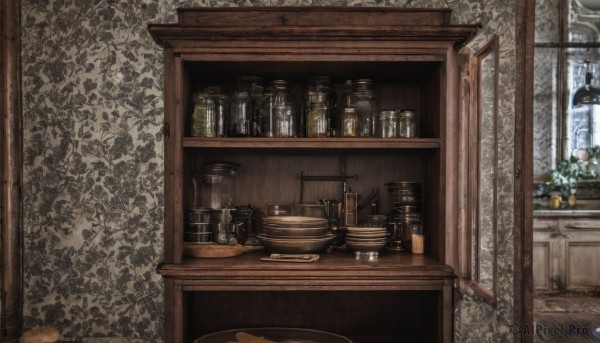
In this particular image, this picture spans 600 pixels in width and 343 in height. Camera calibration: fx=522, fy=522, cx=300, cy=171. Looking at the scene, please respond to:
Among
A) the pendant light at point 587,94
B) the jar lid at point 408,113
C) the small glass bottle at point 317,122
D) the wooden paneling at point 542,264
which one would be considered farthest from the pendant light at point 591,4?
the small glass bottle at point 317,122

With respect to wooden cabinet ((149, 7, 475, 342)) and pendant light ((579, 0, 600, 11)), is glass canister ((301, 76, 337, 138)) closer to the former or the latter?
wooden cabinet ((149, 7, 475, 342))

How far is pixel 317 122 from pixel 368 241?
583 mm

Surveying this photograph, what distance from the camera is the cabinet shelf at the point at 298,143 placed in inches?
87.4

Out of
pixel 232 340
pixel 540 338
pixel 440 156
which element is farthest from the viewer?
pixel 540 338

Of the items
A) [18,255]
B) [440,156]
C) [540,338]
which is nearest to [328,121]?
[440,156]

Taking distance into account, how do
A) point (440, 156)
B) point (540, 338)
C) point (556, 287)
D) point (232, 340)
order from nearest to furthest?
point (440, 156) → point (232, 340) → point (540, 338) → point (556, 287)

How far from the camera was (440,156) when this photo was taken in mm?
2256

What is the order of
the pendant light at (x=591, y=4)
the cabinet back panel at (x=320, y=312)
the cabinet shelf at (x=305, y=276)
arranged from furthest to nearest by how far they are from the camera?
1. the pendant light at (x=591, y=4)
2. the cabinet back panel at (x=320, y=312)
3. the cabinet shelf at (x=305, y=276)

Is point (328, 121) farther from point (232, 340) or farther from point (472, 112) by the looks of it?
point (232, 340)

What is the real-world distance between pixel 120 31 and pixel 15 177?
85 centimetres

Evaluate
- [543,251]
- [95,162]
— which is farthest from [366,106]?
[543,251]

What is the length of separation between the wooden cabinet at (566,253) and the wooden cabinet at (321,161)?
371 cm

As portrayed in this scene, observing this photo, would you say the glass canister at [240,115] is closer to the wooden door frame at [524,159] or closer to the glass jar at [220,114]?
the glass jar at [220,114]

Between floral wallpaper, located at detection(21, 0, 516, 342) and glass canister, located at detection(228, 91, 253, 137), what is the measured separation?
380 millimetres
